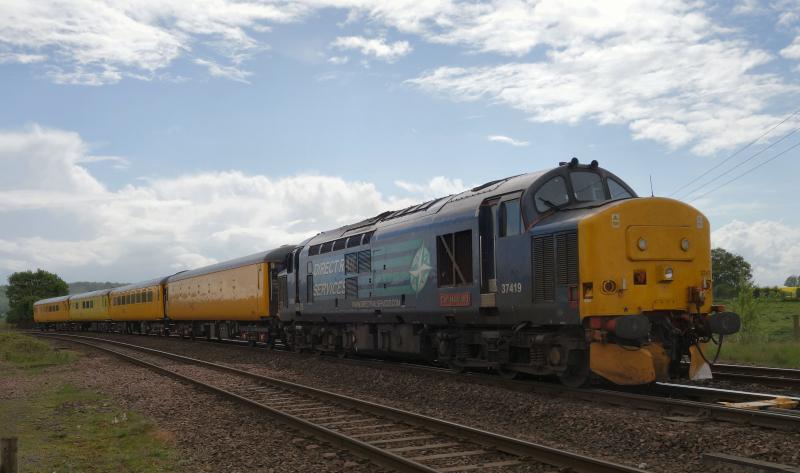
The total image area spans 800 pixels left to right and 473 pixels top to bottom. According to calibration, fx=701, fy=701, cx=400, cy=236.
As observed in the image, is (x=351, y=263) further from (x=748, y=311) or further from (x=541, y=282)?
(x=748, y=311)

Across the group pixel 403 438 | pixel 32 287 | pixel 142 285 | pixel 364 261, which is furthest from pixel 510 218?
pixel 32 287

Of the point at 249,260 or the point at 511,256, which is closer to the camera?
the point at 511,256

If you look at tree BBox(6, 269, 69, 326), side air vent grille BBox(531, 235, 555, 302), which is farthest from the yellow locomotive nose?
tree BBox(6, 269, 69, 326)

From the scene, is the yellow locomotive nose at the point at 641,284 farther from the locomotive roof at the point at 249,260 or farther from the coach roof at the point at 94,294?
the coach roof at the point at 94,294

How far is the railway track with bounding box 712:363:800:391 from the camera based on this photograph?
12.1 meters

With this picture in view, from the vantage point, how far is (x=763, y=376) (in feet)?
44.4

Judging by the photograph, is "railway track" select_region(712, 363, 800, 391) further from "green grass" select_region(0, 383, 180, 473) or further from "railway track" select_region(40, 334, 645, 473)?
"green grass" select_region(0, 383, 180, 473)

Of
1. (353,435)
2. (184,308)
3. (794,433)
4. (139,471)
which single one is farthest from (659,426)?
(184,308)

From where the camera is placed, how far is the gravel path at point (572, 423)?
7586 millimetres

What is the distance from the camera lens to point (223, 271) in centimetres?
3183

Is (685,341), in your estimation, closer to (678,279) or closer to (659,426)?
(678,279)

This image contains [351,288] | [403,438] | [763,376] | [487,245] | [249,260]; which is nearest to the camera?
[403,438]

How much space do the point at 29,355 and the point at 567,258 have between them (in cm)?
2273

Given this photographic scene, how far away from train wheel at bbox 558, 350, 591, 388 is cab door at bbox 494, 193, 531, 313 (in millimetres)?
1205
